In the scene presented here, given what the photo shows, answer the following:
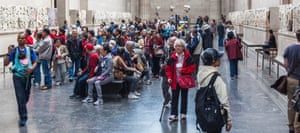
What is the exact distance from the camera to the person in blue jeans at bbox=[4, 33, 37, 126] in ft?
25.8

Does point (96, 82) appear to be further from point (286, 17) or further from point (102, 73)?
point (286, 17)

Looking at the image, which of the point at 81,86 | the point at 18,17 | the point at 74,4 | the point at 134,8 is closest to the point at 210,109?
the point at 81,86

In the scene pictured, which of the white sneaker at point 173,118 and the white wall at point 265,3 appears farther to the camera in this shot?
the white wall at point 265,3

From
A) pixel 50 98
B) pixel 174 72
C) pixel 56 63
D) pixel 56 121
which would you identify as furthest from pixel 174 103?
pixel 56 63

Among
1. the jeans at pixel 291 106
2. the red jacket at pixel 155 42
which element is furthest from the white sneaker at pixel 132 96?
the jeans at pixel 291 106

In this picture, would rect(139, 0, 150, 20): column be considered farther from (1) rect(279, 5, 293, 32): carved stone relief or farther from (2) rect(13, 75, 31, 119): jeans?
(2) rect(13, 75, 31, 119): jeans

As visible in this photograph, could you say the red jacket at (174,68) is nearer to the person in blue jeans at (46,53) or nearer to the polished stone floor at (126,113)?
the polished stone floor at (126,113)

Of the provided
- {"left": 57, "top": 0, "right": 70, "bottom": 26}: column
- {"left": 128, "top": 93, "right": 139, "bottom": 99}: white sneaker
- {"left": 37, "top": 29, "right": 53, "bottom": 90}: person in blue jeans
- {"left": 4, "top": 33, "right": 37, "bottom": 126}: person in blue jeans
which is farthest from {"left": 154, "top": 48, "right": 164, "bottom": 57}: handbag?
{"left": 57, "top": 0, "right": 70, "bottom": 26}: column

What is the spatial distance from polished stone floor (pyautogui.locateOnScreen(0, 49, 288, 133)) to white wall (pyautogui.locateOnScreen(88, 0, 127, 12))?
20.9m

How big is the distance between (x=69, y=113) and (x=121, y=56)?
2331 mm

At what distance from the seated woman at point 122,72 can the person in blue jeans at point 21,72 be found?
2.78 m

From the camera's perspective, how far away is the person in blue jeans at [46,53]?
39.8 feet

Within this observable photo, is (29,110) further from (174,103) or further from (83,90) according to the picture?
(174,103)

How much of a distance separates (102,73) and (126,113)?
1612 mm
